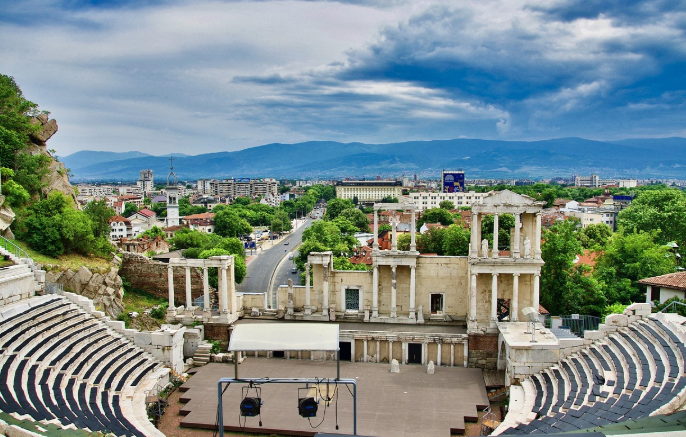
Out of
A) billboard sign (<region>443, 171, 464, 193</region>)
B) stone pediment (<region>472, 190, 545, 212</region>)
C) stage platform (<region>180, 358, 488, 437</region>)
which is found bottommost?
stage platform (<region>180, 358, 488, 437</region>)

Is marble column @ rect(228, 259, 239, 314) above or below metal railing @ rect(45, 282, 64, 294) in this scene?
below

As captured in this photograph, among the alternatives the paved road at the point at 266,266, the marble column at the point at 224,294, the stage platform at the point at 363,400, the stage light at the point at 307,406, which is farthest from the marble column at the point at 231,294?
the paved road at the point at 266,266

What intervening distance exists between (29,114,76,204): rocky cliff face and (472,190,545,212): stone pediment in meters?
31.2

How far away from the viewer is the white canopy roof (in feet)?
→ 52.7

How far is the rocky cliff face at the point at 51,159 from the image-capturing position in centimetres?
4062

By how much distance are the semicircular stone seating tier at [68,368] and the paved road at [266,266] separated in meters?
34.3

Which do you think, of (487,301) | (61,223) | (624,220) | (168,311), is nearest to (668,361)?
(487,301)

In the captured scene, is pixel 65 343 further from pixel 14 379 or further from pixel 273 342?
pixel 273 342

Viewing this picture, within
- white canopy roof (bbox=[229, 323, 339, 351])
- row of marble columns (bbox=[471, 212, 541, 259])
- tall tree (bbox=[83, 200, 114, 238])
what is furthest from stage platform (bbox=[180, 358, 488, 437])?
tall tree (bbox=[83, 200, 114, 238])

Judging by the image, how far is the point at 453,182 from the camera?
192875 mm

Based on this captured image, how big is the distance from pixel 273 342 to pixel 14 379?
411 inches

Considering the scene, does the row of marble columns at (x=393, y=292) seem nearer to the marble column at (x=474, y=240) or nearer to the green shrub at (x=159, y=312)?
the marble column at (x=474, y=240)

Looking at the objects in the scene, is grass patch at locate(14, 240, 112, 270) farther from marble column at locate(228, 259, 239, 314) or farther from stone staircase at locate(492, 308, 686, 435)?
stone staircase at locate(492, 308, 686, 435)

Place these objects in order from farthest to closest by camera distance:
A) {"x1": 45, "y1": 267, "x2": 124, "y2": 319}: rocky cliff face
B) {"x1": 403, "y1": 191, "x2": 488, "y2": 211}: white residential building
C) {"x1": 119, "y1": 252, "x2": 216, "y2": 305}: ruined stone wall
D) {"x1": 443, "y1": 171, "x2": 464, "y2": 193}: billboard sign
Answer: {"x1": 443, "y1": 171, "x2": 464, "y2": 193}: billboard sign < {"x1": 403, "y1": 191, "x2": 488, "y2": 211}: white residential building < {"x1": 119, "y1": 252, "x2": 216, "y2": 305}: ruined stone wall < {"x1": 45, "y1": 267, "x2": 124, "y2": 319}: rocky cliff face
